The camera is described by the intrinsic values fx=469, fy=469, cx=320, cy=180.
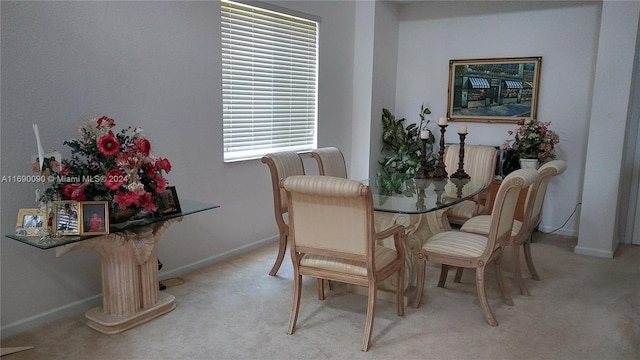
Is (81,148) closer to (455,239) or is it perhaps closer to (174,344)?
(174,344)

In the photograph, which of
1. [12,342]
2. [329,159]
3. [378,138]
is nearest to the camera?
[12,342]

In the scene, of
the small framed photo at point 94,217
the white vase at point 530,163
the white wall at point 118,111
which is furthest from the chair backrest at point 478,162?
the small framed photo at point 94,217

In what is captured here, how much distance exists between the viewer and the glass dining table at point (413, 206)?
298 centimetres

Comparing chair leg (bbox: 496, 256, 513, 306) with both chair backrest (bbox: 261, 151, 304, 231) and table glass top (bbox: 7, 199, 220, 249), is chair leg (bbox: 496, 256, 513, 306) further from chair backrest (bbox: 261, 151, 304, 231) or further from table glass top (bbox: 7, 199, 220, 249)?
table glass top (bbox: 7, 199, 220, 249)

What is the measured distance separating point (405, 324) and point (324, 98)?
2.96 m

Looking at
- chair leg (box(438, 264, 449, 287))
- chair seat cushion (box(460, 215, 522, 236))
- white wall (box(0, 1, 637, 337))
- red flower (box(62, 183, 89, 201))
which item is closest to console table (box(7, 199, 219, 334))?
red flower (box(62, 183, 89, 201))

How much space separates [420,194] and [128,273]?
6.56 ft

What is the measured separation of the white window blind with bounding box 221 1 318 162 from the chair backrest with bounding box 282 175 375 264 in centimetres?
165

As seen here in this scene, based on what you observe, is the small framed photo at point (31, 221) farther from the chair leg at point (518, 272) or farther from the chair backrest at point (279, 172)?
the chair leg at point (518, 272)

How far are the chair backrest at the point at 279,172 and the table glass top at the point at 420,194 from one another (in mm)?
654

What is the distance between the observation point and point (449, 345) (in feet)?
8.75

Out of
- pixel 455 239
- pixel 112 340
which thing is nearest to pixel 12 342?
pixel 112 340

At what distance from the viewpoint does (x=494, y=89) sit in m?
5.24

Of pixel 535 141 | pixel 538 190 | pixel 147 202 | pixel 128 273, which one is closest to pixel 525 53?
pixel 535 141
